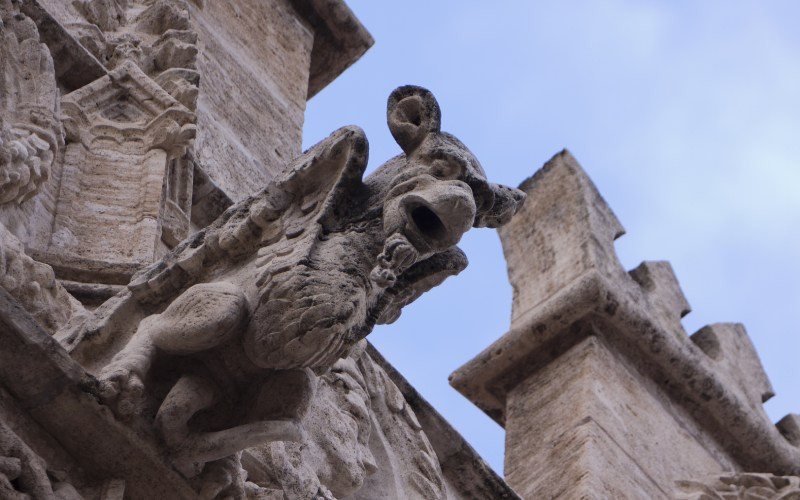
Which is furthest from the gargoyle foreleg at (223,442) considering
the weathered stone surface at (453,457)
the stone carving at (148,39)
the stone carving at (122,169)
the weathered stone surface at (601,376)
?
the weathered stone surface at (601,376)

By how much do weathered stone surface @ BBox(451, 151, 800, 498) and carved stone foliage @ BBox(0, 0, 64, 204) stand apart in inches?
125

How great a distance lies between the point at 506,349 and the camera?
9453 mm

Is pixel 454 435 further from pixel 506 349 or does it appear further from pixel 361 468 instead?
pixel 506 349

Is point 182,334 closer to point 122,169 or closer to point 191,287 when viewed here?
point 191,287

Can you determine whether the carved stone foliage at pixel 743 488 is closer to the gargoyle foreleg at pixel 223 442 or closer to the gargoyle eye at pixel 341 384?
the gargoyle eye at pixel 341 384

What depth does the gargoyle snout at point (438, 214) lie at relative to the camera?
428 cm

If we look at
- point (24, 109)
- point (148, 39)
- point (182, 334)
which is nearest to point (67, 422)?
point (182, 334)

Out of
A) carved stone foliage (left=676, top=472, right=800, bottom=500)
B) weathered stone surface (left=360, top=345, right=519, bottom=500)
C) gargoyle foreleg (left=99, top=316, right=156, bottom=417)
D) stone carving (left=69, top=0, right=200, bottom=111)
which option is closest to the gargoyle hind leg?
gargoyle foreleg (left=99, top=316, right=156, bottom=417)

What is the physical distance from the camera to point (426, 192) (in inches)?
171

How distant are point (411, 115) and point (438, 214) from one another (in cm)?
44

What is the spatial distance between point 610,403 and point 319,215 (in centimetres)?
459

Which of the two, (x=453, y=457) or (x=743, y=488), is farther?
(x=743, y=488)

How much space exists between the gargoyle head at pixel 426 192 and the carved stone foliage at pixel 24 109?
110 centimetres

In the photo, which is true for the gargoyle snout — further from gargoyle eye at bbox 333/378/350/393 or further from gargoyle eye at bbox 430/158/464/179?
gargoyle eye at bbox 333/378/350/393
